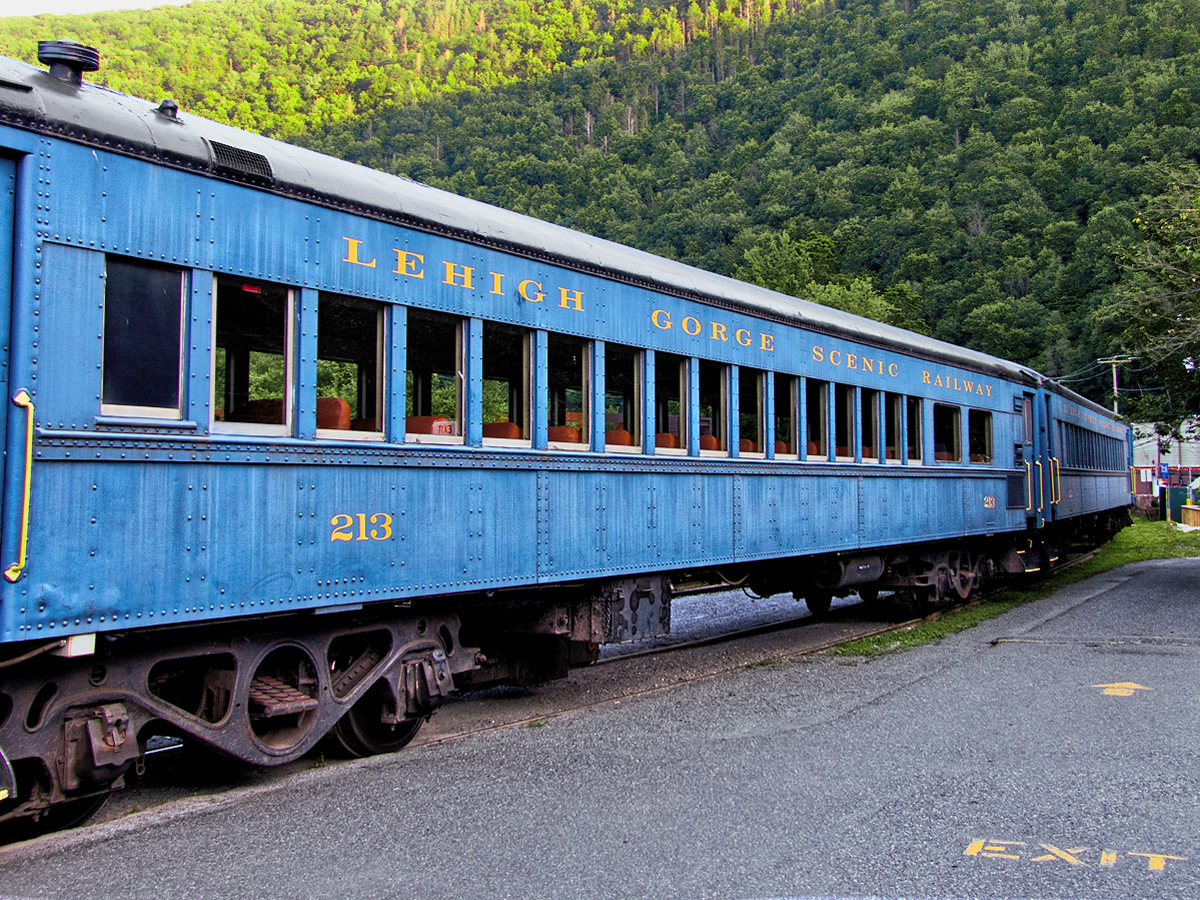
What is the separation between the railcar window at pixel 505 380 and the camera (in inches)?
242

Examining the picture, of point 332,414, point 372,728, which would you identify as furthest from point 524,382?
point 372,728

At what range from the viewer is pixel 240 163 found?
15.5 feet

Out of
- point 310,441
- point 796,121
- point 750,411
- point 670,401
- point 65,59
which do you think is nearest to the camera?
point 65,59

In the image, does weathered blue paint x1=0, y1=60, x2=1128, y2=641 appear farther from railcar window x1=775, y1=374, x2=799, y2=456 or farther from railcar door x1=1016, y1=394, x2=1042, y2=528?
railcar door x1=1016, y1=394, x2=1042, y2=528

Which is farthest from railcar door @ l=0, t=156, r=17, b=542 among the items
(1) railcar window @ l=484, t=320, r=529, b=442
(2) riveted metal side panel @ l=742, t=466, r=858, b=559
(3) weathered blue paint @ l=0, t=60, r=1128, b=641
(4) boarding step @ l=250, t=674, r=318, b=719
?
(2) riveted metal side panel @ l=742, t=466, r=858, b=559

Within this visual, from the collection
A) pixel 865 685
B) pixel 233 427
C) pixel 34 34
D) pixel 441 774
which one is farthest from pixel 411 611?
pixel 34 34

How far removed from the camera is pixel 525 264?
20.5 feet

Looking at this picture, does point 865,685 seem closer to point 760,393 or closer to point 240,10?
point 760,393

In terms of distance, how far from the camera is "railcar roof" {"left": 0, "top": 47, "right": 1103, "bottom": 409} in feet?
13.4

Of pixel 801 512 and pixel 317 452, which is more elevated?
pixel 317 452

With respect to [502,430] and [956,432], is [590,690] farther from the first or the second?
[956,432]

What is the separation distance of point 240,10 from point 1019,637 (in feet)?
384

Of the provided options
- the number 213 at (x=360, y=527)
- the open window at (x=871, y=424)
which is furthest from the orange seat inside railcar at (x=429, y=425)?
the open window at (x=871, y=424)

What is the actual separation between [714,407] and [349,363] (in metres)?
3.53
